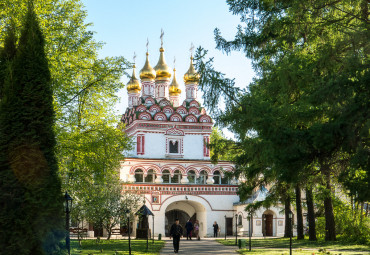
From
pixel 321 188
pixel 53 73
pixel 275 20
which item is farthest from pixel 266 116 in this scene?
pixel 321 188

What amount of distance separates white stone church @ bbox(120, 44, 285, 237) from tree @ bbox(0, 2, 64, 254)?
24242 millimetres

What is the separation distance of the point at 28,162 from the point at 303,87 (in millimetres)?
6865

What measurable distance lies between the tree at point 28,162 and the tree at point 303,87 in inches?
167

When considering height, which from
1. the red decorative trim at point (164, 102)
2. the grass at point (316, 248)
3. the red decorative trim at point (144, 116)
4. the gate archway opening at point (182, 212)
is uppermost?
the red decorative trim at point (164, 102)

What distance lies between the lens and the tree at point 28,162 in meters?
8.94

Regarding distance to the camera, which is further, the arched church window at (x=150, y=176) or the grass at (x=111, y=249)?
the arched church window at (x=150, y=176)

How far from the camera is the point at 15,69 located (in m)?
9.63

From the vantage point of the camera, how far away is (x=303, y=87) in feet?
40.8

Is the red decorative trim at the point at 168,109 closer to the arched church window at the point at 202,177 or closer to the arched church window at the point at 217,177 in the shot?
the arched church window at the point at 202,177

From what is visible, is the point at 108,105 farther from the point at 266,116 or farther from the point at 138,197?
the point at 138,197

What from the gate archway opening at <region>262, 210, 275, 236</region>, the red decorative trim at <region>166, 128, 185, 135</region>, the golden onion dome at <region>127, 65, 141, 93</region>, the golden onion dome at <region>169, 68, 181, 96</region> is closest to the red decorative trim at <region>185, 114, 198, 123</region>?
the red decorative trim at <region>166, 128, 185, 135</region>

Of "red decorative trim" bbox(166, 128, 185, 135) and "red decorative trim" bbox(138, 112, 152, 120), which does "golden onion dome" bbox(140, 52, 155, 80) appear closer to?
"red decorative trim" bbox(138, 112, 152, 120)

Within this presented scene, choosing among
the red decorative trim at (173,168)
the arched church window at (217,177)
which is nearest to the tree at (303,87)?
the red decorative trim at (173,168)

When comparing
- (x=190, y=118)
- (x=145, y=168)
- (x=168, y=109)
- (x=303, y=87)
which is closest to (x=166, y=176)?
(x=145, y=168)
